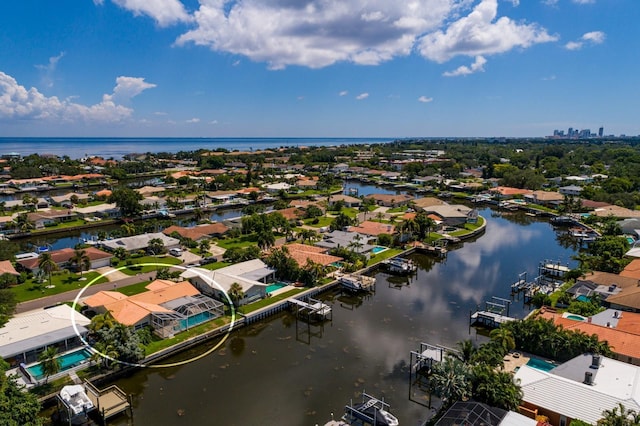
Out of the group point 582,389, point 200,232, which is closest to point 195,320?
point 582,389

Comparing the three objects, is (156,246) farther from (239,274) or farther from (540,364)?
(540,364)

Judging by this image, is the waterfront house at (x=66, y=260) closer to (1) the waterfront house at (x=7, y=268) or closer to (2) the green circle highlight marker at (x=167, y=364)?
(1) the waterfront house at (x=7, y=268)

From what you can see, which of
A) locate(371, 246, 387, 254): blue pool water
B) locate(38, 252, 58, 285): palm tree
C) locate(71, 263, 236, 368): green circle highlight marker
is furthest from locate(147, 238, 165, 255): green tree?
locate(371, 246, 387, 254): blue pool water

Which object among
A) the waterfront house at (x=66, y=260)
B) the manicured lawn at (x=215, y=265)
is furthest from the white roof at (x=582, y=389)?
the waterfront house at (x=66, y=260)

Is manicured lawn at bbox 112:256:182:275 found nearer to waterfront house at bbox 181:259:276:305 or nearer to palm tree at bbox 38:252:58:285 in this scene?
waterfront house at bbox 181:259:276:305

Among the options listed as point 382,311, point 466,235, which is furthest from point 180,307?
point 466,235

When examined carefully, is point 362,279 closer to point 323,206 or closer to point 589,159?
point 323,206
